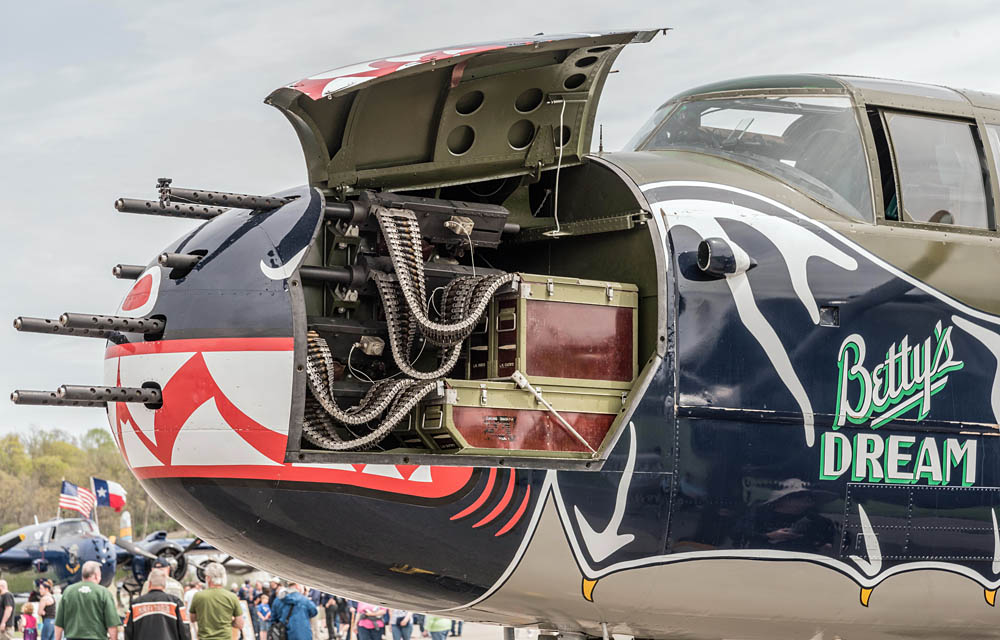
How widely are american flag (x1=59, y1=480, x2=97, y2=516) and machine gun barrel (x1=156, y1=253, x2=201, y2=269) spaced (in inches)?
1293

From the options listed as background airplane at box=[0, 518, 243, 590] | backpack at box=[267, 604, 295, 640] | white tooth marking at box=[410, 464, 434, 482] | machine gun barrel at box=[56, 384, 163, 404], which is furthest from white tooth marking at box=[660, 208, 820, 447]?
background airplane at box=[0, 518, 243, 590]

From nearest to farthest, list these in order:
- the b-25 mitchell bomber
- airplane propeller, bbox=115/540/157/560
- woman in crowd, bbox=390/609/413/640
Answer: the b-25 mitchell bomber
woman in crowd, bbox=390/609/413/640
airplane propeller, bbox=115/540/157/560

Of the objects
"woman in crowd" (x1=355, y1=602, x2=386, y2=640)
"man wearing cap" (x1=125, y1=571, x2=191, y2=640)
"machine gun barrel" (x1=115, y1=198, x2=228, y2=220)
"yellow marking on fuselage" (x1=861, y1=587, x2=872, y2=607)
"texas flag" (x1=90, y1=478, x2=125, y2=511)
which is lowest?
"woman in crowd" (x1=355, y1=602, x2=386, y2=640)

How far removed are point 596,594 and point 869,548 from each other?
1558 mm

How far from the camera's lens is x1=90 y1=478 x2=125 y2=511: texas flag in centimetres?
4081

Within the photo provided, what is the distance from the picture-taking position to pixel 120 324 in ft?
20.0

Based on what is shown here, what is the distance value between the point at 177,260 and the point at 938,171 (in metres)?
4.38

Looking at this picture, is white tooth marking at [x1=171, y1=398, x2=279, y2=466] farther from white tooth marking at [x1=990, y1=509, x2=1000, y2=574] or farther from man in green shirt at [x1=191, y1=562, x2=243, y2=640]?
man in green shirt at [x1=191, y1=562, x2=243, y2=640]

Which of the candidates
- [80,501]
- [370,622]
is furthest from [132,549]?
[370,622]

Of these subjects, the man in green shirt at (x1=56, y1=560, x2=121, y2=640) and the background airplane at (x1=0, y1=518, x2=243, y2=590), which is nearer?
the man in green shirt at (x1=56, y1=560, x2=121, y2=640)

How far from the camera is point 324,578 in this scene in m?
6.40

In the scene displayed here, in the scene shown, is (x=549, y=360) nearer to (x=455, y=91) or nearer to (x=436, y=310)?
(x=436, y=310)

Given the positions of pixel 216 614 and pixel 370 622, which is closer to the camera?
pixel 216 614

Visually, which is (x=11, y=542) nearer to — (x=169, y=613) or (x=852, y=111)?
(x=169, y=613)
